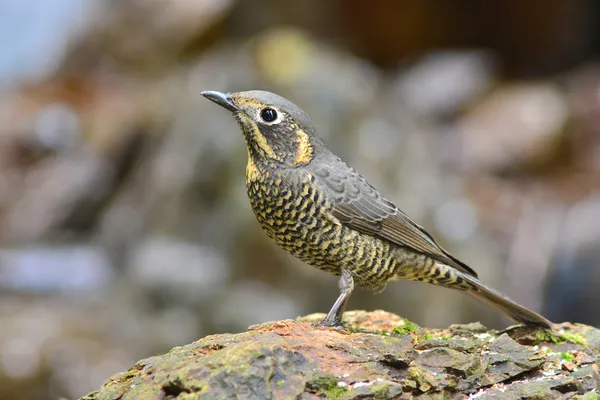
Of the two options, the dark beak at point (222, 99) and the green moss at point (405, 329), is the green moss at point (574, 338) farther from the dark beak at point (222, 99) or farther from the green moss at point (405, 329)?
the dark beak at point (222, 99)

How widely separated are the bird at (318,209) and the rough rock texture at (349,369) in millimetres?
608

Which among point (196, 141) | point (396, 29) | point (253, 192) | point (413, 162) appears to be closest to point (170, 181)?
point (196, 141)

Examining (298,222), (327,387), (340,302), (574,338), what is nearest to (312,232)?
(298,222)

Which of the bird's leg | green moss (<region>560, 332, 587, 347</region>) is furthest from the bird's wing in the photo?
green moss (<region>560, 332, 587, 347</region>)

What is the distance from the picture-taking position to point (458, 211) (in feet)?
38.2

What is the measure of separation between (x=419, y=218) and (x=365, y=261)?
5.55 meters

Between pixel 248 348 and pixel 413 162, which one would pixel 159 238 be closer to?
pixel 413 162

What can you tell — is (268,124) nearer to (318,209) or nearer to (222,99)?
(222,99)

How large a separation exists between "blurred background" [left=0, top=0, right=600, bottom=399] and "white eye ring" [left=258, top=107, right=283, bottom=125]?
16.7 ft

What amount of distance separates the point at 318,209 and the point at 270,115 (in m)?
0.70

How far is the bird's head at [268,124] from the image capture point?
511 cm

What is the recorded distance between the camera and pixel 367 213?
5316 millimetres

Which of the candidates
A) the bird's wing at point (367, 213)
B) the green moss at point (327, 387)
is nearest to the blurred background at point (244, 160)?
the bird's wing at point (367, 213)

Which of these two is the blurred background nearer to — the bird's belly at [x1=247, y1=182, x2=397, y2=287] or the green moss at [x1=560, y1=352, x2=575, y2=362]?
the bird's belly at [x1=247, y1=182, x2=397, y2=287]
